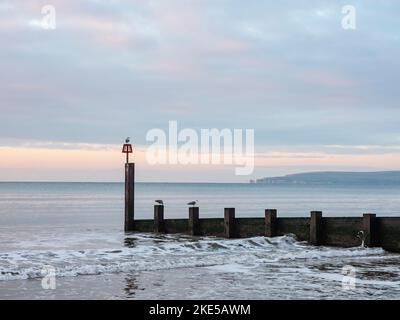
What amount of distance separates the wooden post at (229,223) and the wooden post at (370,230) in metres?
5.15

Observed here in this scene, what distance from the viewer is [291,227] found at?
21.1 m

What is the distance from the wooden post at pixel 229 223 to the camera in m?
22.2

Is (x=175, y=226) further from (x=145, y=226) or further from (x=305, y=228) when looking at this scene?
(x=305, y=228)

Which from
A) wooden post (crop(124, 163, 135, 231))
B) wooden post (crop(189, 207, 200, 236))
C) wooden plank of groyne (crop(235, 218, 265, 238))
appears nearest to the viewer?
wooden plank of groyne (crop(235, 218, 265, 238))

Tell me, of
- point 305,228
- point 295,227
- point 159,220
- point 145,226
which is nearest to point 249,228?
point 295,227

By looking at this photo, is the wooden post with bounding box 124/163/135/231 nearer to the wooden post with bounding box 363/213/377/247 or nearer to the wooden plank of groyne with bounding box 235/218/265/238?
the wooden plank of groyne with bounding box 235/218/265/238

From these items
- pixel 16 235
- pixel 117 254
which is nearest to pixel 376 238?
pixel 117 254

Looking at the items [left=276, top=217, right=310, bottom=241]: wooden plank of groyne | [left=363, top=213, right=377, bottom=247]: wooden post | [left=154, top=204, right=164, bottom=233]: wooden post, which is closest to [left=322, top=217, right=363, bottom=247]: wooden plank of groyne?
[left=363, top=213, right=377, bottom=247]: wooden post

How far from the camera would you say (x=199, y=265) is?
15.9 metres

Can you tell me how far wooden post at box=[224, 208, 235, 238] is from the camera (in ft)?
72.9

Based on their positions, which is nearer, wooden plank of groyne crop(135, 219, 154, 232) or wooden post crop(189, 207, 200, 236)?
wooden post crop(189, 207, 200, 236)
